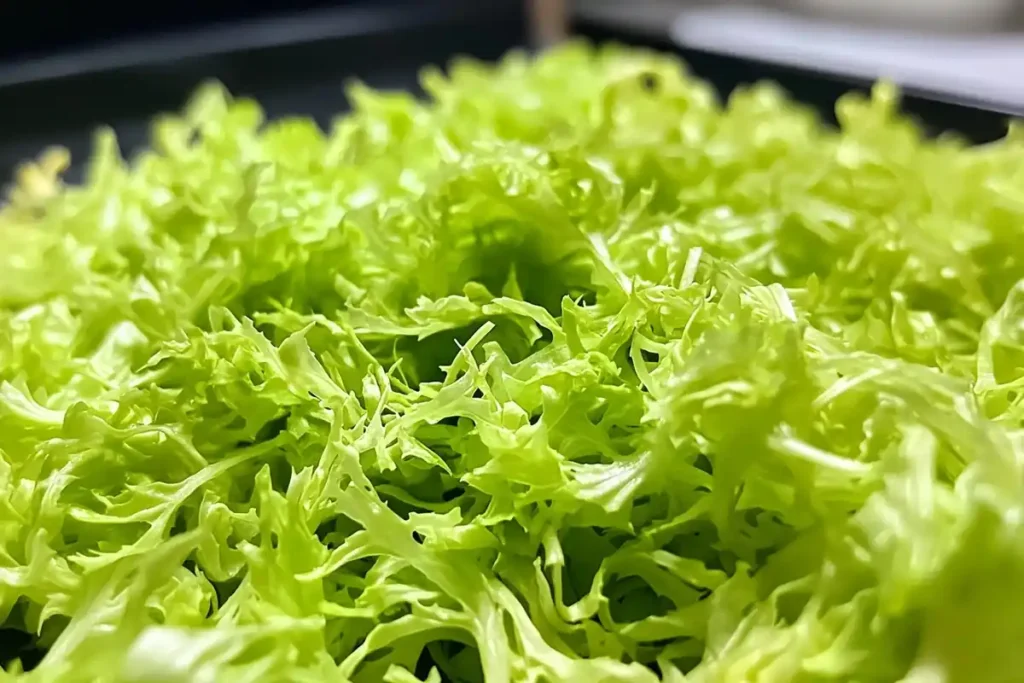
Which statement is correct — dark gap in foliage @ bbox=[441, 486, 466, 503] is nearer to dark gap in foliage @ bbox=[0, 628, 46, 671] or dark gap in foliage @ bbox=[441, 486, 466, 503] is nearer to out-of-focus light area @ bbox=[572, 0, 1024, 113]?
dark gap in foliage @ bbox=[0, 628, 46, 671]

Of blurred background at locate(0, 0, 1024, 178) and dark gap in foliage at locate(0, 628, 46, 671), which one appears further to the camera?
blurred background at locate(0, 0, 1024, 178)

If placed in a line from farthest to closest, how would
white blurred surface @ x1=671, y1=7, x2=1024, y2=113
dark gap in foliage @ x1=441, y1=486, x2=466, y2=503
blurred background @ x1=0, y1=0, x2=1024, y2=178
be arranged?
blurred background @ x1=0, y1=0, x2=1024, y2=178 → white blurred surface @ x1=671, y1=7, x2=1024, y2=113 → dark gap in foliage @ x1=441, y1=486, x2=466, y2=503

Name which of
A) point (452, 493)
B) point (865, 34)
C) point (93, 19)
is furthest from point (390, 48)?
point (452, 493)

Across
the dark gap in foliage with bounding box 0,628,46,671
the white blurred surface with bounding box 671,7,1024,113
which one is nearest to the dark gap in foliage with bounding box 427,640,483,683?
the dark gap in foliage with bounding box 0,628,46,671

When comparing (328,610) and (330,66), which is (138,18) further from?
(328,610)

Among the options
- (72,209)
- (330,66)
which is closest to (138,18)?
(330,66)

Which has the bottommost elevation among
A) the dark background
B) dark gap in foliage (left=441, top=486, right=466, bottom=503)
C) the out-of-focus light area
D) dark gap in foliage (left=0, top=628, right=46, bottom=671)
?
dark gap in foliage (left=0, top=628, right=46, bottom=671)
